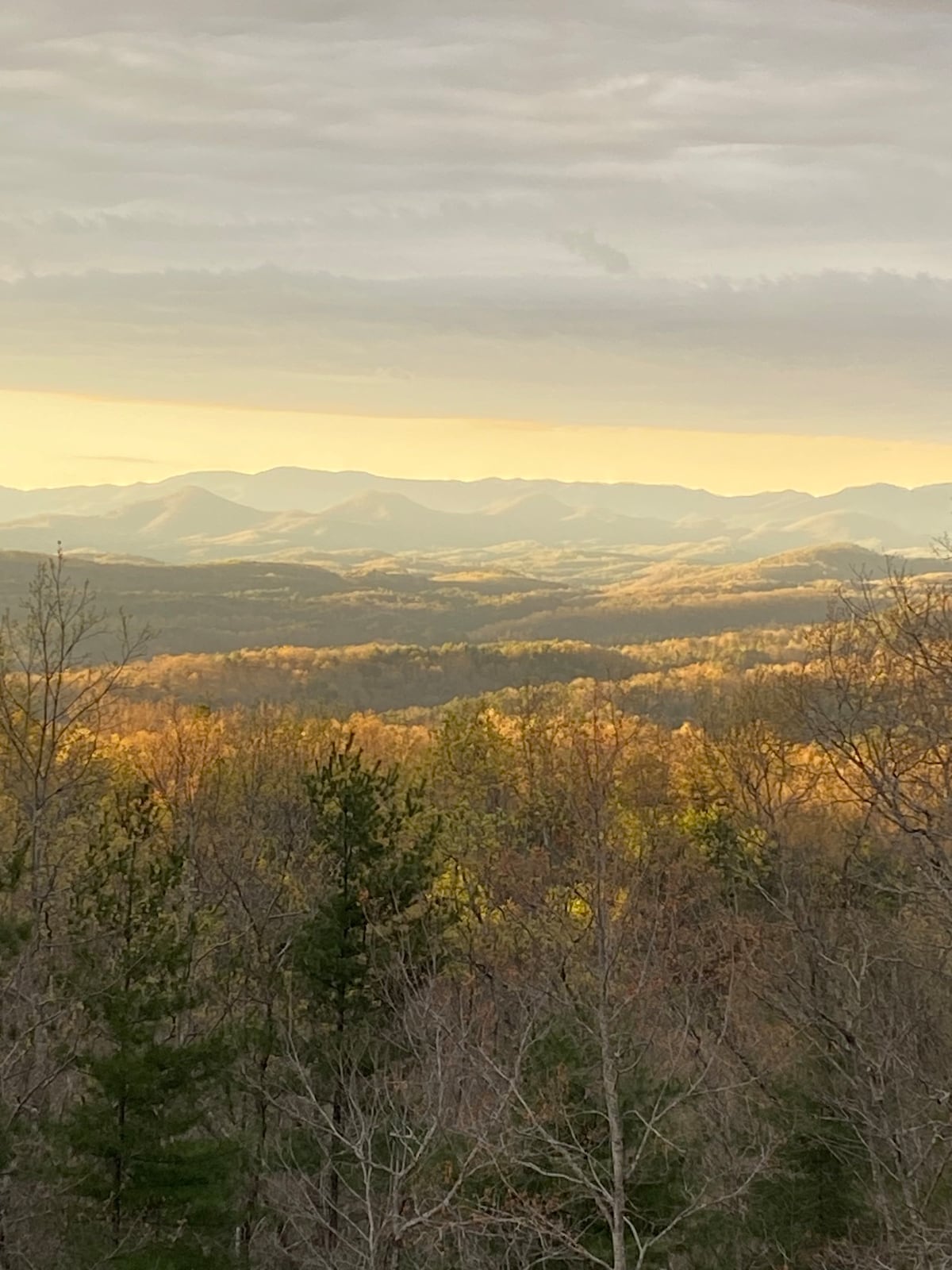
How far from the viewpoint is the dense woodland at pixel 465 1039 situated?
13.0 meters

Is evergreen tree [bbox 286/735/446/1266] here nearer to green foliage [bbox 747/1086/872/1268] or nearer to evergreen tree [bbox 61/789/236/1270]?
evergreen tree [bbox 61/789/236/1270]

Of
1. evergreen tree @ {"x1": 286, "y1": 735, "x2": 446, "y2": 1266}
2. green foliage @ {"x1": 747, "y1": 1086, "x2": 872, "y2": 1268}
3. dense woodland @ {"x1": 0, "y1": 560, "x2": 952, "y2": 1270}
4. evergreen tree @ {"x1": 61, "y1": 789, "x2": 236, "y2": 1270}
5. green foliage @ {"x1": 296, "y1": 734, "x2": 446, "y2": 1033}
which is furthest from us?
green foliage @ {"x1": 296, "y1": 734, "x2": 446, "y2": 1033}

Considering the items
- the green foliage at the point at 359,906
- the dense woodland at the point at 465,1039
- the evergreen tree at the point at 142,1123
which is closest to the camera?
the dense woodland at the point at 465,1039

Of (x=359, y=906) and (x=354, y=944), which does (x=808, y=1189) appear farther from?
(x=359, y=906)

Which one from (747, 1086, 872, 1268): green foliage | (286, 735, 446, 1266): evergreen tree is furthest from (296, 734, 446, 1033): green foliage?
(747, 1086, 872, 1268): green foliage

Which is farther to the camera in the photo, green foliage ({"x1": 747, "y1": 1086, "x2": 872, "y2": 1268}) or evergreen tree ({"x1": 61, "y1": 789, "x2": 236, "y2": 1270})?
green foliage ({"x1": 747, "y1": 1086, "x2": 872, "y2": 1268})

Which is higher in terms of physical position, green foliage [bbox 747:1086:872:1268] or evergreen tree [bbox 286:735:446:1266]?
evergreen tree [bbox 286:735:446:1266]

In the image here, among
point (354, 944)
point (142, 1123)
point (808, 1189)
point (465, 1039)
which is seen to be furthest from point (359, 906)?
point (808, 1189)

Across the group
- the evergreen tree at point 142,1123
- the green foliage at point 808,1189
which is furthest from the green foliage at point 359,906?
the green foliage at point 808,1189

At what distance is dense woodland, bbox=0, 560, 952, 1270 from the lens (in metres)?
13.0

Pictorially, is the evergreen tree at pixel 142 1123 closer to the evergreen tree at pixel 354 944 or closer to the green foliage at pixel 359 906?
the evergreen tree at pixel 354 944

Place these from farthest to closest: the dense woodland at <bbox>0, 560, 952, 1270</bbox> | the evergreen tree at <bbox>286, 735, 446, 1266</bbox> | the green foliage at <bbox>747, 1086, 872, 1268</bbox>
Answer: the evergreen tree at <bbox>286, 735, 446, 1266</bbox> → the green foliage at <bbox>747, 1086, 872, 1268</bbox> → the dense woodland at <bbox>0, 560, 952, 1270</bbox>

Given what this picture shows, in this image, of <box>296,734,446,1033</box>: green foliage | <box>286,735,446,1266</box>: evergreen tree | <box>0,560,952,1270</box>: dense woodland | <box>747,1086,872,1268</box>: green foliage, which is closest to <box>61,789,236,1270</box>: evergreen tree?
<box>0,560,952,1270</box>: dense woodland

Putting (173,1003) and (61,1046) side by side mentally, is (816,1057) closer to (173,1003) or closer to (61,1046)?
(173,1003)
